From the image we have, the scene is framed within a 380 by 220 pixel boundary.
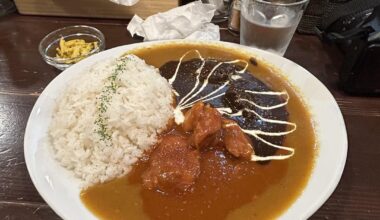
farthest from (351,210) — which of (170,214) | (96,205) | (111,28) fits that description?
(111,28)

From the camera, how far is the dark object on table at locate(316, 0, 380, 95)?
190cm

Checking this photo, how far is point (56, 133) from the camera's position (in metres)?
1.70

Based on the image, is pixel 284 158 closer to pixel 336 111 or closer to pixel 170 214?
pixel 336 111

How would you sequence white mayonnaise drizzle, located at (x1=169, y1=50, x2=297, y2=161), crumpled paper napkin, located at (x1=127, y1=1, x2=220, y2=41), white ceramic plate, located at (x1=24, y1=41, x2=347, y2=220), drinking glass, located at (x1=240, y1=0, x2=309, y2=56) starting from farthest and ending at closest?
1. crumpled paper napkin, located at (x1=127, y1=1, x2=220, y2=41)
2. drinking glass, located at (x1=240, y1=0, x2=309, y2=56)
3. white mayonnaise drizzle, located at (x1=169, y1=50, x2=297, y2=161)
4. white ceramic plate, located at (x1=24, y1=41, x2=347, y2=220)

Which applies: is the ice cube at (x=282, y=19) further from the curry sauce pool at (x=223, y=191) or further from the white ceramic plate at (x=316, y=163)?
the curry sauce pool at (x=223, y=191)

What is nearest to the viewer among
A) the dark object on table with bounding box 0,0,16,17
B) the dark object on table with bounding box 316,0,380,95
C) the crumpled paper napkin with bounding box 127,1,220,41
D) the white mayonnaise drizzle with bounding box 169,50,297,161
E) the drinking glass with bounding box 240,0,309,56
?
the white mayonnaise drizzle with bounding box 169,50,297,161

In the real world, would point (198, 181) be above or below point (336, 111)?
below

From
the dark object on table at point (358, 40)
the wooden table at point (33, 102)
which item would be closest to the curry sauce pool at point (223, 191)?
the wooden table at point (33, 102)

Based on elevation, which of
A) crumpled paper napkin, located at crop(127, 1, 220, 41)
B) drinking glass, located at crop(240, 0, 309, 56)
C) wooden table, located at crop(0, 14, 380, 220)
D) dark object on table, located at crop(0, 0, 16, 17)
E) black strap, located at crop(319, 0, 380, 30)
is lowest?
wooden table, located at crop(0, 14, 380, 220)

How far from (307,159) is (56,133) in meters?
1.16

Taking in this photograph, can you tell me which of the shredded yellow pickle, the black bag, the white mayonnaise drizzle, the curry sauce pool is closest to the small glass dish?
the shredded yellow pickle

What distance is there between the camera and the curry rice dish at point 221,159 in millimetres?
1472

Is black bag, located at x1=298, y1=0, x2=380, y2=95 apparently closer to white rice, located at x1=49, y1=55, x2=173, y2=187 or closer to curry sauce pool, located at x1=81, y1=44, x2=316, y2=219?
curry sauce pool, located at x1=81, y1=44, x2=316, y2=219

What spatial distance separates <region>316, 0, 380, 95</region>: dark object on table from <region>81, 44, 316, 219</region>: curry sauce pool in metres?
0.51
